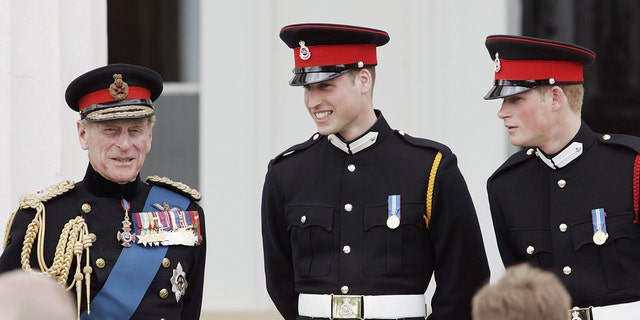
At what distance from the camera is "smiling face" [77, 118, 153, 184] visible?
19.1 feet

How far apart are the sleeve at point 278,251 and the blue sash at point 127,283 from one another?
0.50 m

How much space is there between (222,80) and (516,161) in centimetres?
279

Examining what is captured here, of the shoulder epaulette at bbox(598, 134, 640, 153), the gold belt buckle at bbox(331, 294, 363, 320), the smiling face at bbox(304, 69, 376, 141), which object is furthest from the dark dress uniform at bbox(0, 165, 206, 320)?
the shoulder epaulette at bbox(598, 134, 640, 153)

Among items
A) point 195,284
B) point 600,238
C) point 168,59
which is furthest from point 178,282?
point 168,59

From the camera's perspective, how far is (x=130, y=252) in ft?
19.3

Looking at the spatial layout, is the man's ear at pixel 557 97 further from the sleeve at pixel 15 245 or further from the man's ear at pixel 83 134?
the sleeve at pixel 15 245

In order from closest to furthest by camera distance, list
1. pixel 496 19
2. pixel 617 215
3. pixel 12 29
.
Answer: pixel 617 215 → pixel 12 29 → pixel 496 19

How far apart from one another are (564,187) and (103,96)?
1.81 metres

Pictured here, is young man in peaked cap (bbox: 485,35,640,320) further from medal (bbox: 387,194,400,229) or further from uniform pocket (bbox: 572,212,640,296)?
medal (bbox: 387,194,400,229)

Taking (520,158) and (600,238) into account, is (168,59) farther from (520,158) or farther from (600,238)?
(600,238)

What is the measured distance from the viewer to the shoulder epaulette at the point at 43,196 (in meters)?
5.86

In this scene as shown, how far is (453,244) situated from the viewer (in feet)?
19.5

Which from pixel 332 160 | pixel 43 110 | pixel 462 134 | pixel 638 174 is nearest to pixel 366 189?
pixel 332 160

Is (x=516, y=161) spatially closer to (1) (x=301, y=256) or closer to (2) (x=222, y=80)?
(1) (x=301, y=256)
